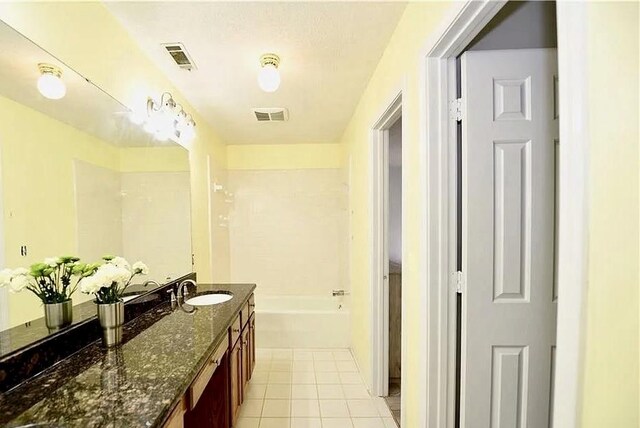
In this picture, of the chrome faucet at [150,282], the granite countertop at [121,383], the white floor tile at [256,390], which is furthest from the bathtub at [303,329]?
the granite countertop at [121,383]

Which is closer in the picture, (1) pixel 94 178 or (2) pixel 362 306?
(1) pixel 94 178

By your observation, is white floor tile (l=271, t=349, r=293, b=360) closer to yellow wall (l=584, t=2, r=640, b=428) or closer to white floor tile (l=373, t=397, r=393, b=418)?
white floor tile (l=373, t=397, r=393, b=418)

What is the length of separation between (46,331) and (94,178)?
0.73 metres

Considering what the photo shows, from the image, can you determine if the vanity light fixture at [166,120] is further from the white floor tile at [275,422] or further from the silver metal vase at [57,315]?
the white floor tile at [275,422]

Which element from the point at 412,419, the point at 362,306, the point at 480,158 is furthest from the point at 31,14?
the point at 362,306

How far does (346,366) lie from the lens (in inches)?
112

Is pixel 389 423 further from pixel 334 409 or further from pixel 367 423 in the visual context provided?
pixel 334 409

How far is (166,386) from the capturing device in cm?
97

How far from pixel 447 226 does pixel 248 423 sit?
1.91 m

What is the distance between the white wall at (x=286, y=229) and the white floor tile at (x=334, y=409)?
67.2 inches

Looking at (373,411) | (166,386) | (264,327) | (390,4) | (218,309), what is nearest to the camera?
(166,386)

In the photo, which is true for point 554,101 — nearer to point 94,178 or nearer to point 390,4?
point 390,4

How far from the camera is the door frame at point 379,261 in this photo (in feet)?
7.47

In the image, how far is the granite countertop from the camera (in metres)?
0.82
